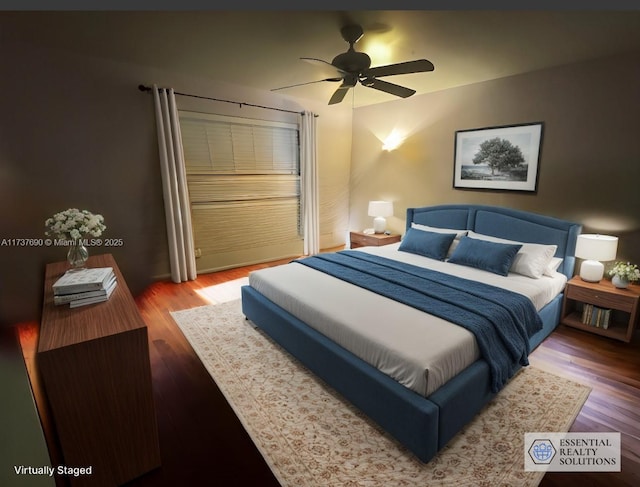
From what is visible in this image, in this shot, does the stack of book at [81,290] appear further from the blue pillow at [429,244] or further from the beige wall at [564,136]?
the beige wall at [564,136]

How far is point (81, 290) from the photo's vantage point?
1760mm

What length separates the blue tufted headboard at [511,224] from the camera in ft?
10.6

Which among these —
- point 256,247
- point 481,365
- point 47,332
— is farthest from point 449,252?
point 47,332

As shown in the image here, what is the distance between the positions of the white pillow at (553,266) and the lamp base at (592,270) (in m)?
0.20

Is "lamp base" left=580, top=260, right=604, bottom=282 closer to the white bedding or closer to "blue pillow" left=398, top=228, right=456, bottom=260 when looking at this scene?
the white bedding

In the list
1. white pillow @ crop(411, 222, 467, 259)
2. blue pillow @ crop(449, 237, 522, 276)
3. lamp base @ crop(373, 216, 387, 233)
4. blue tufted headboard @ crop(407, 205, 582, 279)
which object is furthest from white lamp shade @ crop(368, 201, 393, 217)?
blue pillow @ crop(449, 237, 522, 276)

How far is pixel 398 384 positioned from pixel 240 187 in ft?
12.4

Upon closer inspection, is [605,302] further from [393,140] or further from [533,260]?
[393,140]

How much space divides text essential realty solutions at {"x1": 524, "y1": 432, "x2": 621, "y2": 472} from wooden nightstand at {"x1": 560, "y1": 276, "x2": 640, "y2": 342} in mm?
1352

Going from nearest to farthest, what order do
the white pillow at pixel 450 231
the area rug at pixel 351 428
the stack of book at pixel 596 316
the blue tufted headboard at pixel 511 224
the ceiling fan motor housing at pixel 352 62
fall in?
the area rug at pixel 351 428 < the ceiling fan motor housing at pixel 352 62 < the stack of book at pixel 596 316 < the blue tufted headboard at pixel 511 224 < the white pillow at pixel 450 231

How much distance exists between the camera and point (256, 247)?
202 inches

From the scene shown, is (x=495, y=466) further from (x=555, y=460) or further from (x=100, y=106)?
(x=100, y=106)

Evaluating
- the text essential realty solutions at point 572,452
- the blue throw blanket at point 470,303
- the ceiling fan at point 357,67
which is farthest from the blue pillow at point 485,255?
the ceiling fan at point 357,67

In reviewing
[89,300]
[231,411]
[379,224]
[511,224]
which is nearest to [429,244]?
[511,224]
